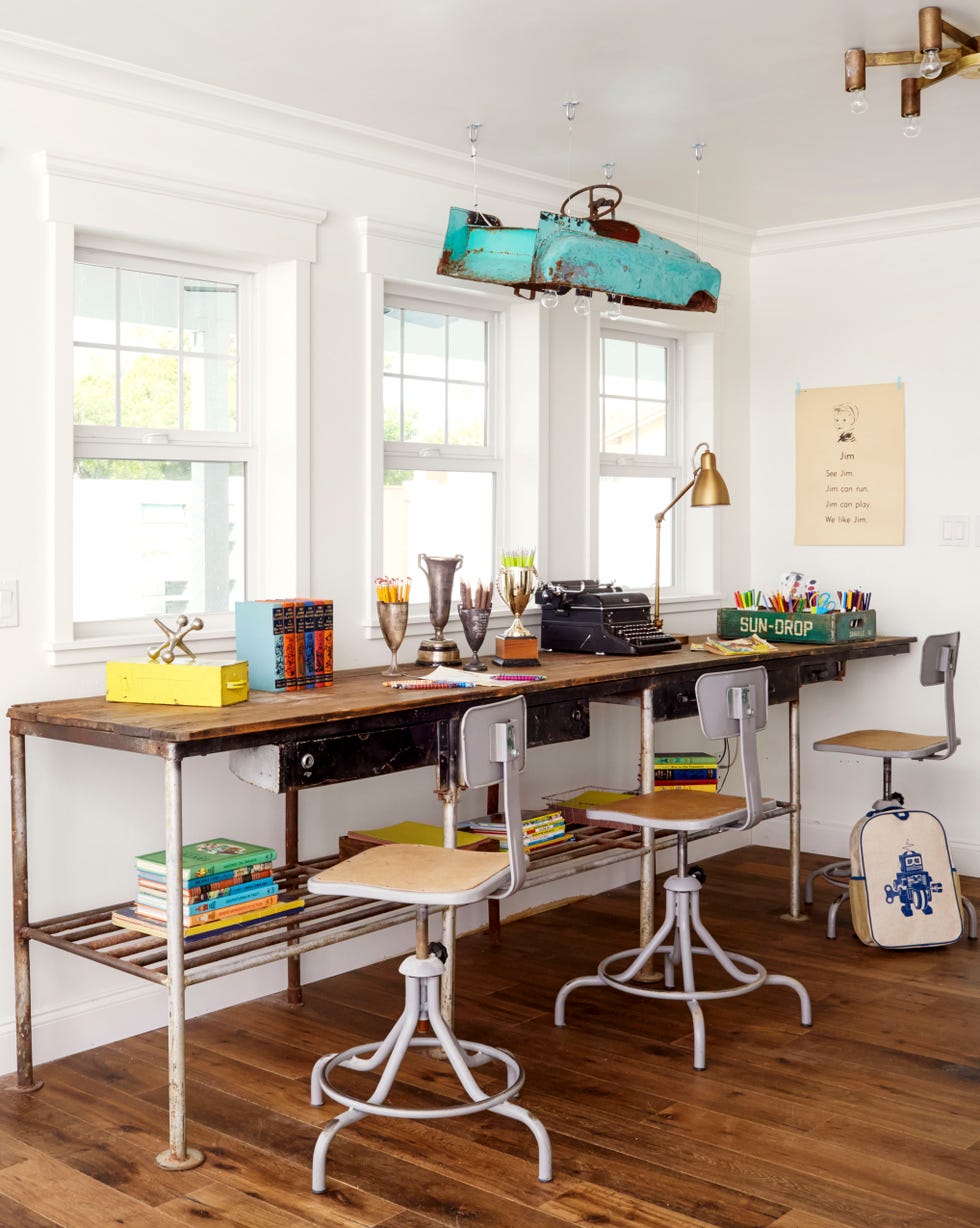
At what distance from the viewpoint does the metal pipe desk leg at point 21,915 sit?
3.36m

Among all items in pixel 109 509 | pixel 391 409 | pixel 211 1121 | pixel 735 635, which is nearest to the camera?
pixel 211 1121

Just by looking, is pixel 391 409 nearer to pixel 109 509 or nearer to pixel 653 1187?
pixel 109 509

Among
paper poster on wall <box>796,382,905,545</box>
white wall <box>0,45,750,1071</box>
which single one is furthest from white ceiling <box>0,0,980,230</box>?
paper poster on wall <box>796,382,905,545</box>

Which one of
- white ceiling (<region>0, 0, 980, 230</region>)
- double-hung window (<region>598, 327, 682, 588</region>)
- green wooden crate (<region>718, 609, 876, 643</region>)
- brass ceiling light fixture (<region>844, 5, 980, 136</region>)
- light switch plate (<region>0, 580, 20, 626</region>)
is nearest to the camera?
brass ceiling light fixture (<region>844, 5, 980, 136</region>)

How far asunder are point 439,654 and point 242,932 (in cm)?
129

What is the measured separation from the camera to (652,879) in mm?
Result: 4203

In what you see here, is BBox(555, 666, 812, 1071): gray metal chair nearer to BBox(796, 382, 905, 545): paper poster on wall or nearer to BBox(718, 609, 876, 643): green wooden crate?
BBox(718, 609, 876, 643): green wooden crate

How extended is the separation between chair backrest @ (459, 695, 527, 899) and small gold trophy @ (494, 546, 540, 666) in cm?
132

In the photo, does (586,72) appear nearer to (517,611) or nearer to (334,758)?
(517,611)

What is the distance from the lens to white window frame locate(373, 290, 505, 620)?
15.2ft

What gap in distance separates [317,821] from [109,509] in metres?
1.20

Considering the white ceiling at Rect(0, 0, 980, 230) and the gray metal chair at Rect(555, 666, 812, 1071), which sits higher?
the white ceiling at Rect(0, 0, 980, 230)

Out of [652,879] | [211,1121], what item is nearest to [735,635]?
[652,879]

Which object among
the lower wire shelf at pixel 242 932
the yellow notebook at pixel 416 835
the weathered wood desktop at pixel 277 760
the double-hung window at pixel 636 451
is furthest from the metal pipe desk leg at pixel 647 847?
the double-hung window at pixel 636 451
